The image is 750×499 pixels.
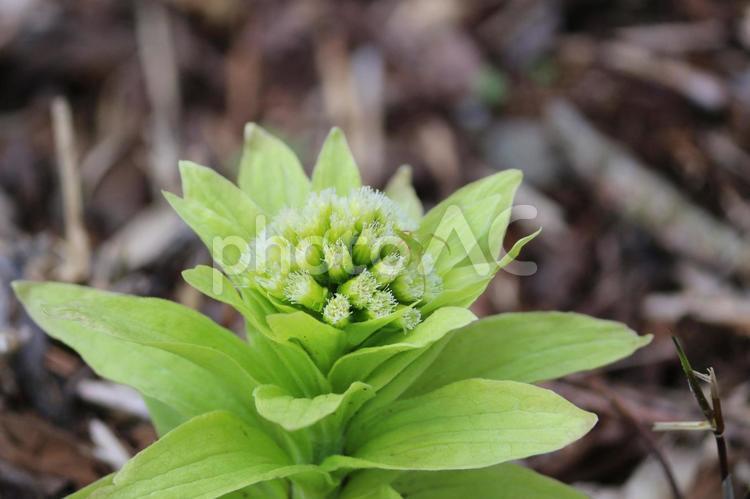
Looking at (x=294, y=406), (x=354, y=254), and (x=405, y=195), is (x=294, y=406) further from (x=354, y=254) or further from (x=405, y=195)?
(x=405, y=195)

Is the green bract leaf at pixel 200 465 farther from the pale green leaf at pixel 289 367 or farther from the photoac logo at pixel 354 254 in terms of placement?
the photoac logo at pixel 354 254

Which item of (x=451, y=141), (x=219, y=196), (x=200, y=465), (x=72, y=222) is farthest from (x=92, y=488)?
(x=451, y=141)

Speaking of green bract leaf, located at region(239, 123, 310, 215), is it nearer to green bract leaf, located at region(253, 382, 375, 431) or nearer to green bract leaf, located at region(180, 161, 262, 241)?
green bract leaf, located at region(180, 161, 262, 241)

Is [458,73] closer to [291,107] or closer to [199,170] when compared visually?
[291,107]

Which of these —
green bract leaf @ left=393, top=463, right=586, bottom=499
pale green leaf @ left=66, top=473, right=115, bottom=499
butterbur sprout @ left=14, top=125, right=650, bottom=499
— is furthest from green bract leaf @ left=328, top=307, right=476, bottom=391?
pale green leaf @ left=66, top=473, right=115, bottom=499

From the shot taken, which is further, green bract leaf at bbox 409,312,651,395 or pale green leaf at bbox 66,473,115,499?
green bract leaf at bbox 409,312,651,395
